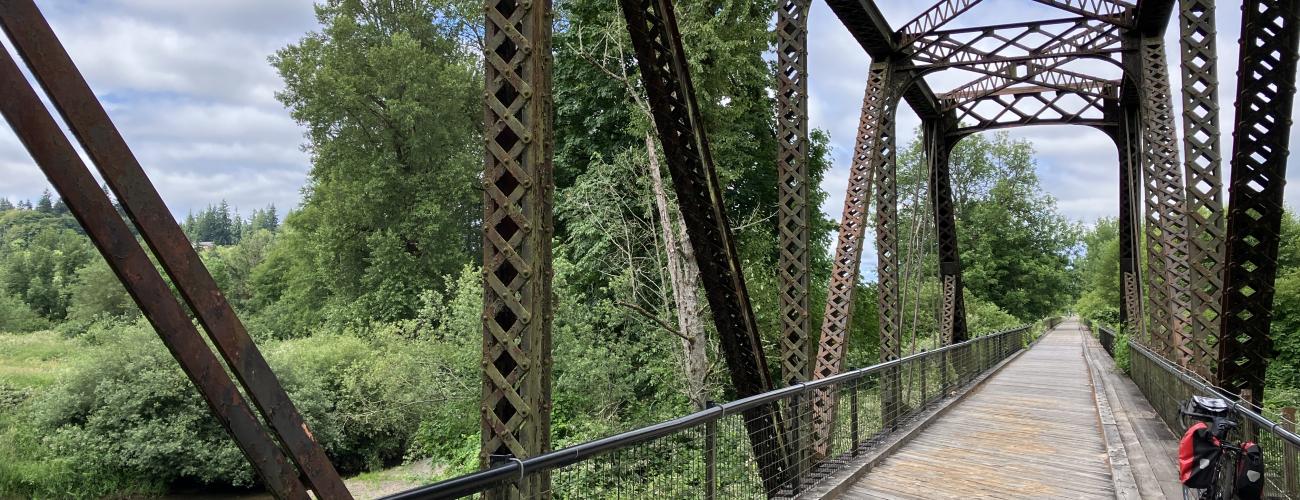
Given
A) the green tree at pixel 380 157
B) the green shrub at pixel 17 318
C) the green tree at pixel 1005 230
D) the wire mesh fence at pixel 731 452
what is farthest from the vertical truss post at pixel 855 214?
the green shrub at pixel 17 318

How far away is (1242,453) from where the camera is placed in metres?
4.46

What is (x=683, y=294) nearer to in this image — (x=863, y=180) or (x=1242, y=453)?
(x=863, y=180)

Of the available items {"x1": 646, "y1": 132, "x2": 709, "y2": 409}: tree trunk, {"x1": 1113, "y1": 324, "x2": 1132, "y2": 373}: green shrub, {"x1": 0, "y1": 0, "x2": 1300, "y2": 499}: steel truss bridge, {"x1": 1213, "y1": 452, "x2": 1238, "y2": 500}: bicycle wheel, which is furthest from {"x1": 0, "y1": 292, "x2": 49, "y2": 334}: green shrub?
{"x1": 1213, "y1": 452, "x2": 1238, "y2": 500}: bicycle wheel

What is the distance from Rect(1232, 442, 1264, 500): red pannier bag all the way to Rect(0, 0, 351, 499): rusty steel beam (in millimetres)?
5167

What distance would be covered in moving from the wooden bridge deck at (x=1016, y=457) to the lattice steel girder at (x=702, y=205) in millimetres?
1180

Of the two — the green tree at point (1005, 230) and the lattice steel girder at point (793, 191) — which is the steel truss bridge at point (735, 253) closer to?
the lattice steel girder at point (793, 191)

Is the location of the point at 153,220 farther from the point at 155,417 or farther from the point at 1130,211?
the point at 1130,211

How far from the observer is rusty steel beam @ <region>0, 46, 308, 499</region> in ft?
4.62

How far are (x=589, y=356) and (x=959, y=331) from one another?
11318 millimetres

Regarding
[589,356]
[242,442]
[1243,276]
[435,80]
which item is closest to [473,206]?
[435,80]

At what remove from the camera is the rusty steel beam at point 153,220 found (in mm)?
1438

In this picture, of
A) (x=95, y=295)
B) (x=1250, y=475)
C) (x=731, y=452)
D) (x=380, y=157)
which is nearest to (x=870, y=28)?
(x=731, y=452)

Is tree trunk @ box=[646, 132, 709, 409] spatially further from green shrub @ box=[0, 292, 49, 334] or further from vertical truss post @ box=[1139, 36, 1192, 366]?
green shrub @ box=[0, 292, 49, 334]

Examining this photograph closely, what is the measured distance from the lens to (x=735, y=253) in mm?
5438
